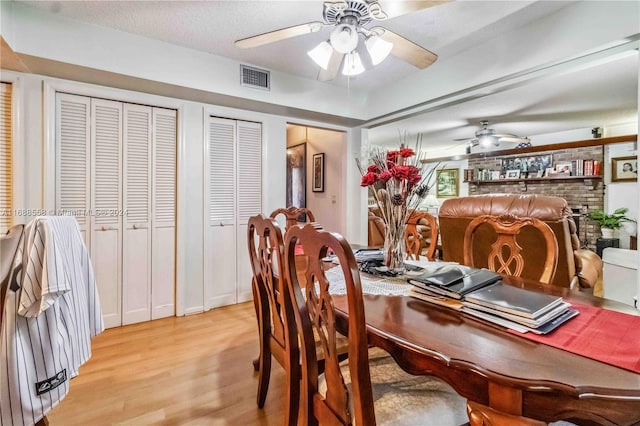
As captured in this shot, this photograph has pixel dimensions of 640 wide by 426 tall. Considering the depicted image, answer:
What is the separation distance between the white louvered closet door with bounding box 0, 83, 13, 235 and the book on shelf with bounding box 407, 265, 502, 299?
2.91 metres

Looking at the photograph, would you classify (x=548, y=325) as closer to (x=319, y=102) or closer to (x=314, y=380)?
(x=314, y=380)

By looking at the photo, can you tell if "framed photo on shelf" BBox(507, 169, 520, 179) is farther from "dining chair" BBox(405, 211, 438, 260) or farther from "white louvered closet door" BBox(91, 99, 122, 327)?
"white louvered closet door" BBox(91, 99, 122, 327)

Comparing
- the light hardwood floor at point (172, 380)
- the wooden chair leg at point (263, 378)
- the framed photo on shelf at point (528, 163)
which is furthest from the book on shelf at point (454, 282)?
the framed photo on shelf at point (528, 163)

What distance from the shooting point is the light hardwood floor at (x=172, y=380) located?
161cm

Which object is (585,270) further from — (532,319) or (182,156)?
(182,156)

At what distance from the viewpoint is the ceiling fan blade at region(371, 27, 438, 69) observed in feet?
5.65

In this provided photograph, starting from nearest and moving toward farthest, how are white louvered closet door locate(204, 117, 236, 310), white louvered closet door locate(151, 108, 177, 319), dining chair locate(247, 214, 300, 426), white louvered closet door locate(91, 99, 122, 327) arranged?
dining chair locate(247, 214, 300, 426), white louvered closet door locate(91, 99, 122, 327), white louvered closet door locate(151, 108, 177, 319), white louvered closet door locate(204, 117, 236, 310)

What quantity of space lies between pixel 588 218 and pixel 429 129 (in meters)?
3.45

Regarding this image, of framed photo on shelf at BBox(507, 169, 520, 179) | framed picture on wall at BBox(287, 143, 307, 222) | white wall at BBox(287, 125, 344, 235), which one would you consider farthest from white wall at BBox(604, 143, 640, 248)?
framed picture on wall at BBox(287, 143, 307, 222)

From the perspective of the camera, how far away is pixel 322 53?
1.93m

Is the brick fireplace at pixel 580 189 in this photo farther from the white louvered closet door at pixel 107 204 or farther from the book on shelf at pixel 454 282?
the white louvered closet door at pixel 107 204

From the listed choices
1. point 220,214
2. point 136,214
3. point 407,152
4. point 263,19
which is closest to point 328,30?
point 263,19

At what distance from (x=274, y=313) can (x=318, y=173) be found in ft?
11.4

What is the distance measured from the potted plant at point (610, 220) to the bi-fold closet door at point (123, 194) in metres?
6.79
